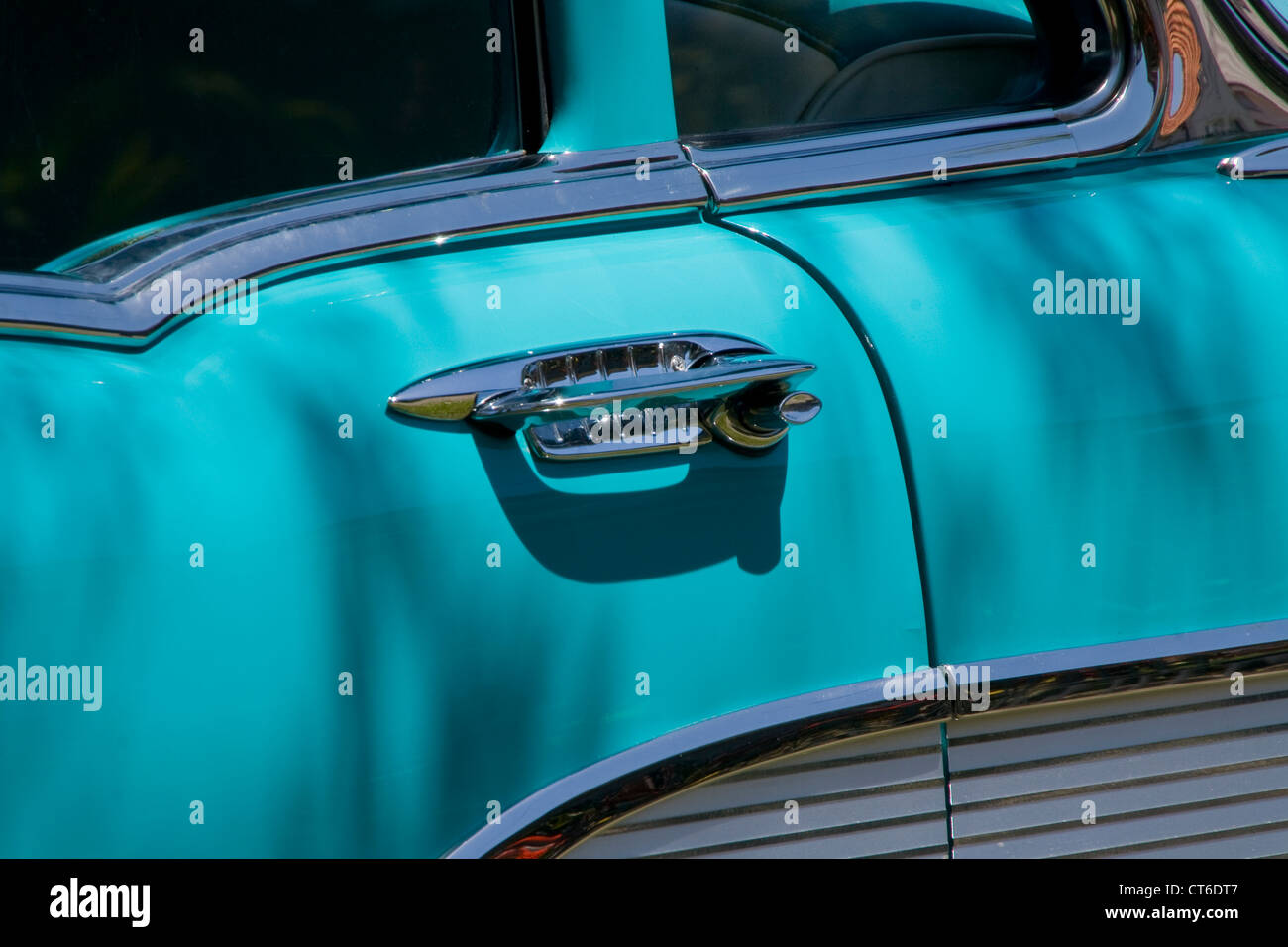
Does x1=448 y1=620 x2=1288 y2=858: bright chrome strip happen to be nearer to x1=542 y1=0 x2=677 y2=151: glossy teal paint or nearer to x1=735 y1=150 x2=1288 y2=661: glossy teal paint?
x1=735 y1=150 x2=1288 y2=661: glossy teal paint

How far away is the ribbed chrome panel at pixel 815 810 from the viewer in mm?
1115

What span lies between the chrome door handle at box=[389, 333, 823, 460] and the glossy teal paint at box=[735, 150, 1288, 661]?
0.45 feet

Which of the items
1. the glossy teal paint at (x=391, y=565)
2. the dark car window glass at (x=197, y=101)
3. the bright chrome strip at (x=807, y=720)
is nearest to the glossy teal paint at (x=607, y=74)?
the glossy teal paint at (x=391, y=565)

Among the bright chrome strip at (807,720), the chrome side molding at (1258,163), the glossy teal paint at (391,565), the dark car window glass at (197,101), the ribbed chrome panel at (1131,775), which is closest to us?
the glossy teal paint at (391,565)

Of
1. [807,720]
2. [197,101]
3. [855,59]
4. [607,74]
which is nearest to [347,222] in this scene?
[607,74]

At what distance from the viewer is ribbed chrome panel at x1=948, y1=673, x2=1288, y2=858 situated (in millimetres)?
1195

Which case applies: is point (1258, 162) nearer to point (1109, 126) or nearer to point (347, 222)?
point (1109, 126)

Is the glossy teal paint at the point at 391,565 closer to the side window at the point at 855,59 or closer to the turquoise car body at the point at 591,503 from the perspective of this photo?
the turquoise car body at the point at 591,503

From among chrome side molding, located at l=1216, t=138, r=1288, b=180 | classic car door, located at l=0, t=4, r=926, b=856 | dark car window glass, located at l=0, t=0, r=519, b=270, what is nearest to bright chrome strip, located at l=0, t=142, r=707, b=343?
classic car door, located at l=0, t=4, r=926, b=856

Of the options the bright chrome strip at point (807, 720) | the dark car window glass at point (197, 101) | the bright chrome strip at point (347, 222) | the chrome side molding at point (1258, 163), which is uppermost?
the dark car window glass at point (197, 101)

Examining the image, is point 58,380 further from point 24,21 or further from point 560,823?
point 24,21

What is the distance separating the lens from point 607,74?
1.22m

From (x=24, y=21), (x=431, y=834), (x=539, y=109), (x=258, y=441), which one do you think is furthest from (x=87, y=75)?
(x=431, y=834)

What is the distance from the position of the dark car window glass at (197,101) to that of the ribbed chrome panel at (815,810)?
0.95 metres
